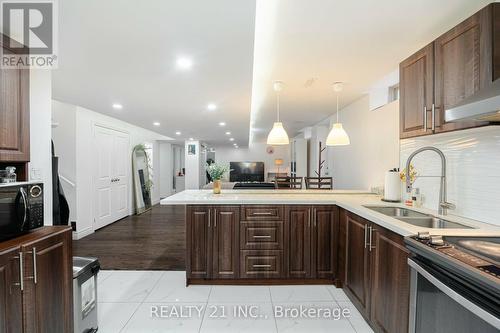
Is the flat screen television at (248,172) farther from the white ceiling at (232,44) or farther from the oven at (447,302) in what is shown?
the oven at (447,302)

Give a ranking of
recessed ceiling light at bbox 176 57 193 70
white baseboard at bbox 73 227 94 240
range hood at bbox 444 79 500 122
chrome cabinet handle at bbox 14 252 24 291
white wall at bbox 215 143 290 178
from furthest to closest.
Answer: white wall at bbox 215 143 290 178, white baseboard at bbox 73 227 94 240, recessed ceiling light at bbox 176 57 193 70, chrome cabinet handle at bbox 14 252 24 291, range hood at bbox 444 79 500 122

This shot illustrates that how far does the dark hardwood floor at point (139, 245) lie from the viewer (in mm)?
3176

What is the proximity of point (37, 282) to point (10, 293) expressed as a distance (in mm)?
134

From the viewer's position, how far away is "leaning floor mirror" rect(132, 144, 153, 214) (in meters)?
6.05

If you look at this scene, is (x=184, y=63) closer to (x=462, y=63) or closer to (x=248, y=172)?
(x=462, y=63)

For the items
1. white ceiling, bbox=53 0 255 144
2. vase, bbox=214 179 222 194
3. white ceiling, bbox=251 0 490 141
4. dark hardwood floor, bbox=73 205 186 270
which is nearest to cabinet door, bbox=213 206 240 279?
vase, bbox=214 179 222 194

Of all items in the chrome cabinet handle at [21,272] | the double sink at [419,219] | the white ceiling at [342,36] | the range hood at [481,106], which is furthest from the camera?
the double sink at [419,219]

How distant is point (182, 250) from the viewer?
12.1 ft

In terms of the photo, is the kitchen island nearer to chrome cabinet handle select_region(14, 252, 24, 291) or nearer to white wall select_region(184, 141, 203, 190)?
chrome cabinet handle select_region(14, 252, 24, 291)

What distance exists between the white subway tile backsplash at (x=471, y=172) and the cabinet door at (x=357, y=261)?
71 cm

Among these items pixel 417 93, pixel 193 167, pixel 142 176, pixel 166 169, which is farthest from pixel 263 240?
pixel 166 169

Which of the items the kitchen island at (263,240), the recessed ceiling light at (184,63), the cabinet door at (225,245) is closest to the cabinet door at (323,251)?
the kitchen island at (263,240)

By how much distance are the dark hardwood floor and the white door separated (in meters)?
0.28

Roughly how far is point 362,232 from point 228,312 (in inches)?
53.8
